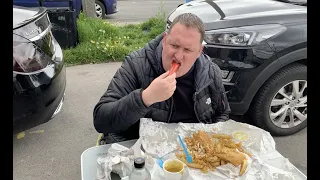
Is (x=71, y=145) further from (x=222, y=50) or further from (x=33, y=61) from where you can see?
(x=222, y=50)

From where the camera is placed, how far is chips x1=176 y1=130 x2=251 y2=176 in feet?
4.94

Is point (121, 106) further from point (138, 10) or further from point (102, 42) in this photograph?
point (138, 10)

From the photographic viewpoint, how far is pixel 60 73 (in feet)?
10.3

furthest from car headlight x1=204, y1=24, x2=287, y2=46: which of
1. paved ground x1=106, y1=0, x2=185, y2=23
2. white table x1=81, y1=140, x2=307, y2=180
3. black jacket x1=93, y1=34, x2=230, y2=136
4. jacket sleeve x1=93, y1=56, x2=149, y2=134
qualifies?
paved ground x1=106, y1=0, x2=185, y2=23

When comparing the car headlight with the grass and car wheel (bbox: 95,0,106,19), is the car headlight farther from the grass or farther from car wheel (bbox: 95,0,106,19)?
car wheel (bbox: 95,0,106,19)

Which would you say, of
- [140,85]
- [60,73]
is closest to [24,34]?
[60,73]

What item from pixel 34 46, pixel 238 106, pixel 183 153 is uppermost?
pixel 34 46

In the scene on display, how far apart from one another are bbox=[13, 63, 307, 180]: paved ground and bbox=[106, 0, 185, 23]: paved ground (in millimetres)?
5395

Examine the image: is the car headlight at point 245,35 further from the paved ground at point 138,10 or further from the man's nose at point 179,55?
the paved ground at point 138,10

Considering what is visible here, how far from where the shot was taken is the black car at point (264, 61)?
3.00m

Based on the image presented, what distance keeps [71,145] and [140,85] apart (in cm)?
162

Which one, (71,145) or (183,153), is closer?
(183,153)

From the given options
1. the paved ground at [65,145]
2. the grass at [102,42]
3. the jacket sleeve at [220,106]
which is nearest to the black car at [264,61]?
the paved ground at [65,145]
